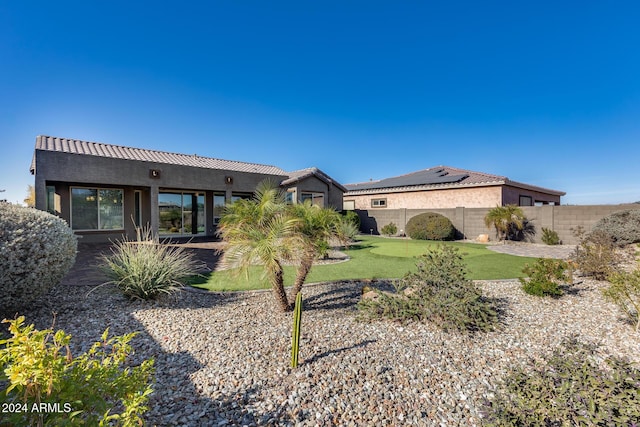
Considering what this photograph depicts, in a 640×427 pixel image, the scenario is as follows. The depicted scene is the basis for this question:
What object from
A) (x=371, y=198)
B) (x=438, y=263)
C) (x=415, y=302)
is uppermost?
(x=371, y=198)

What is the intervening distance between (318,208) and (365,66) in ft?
41.1

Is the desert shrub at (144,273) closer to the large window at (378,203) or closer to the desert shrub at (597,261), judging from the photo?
the desert shrub at (597,261)

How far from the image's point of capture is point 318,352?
3.85 m

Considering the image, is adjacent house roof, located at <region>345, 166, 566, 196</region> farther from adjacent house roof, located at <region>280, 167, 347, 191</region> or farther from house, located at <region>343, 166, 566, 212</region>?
adjacent house roof, located at <region>280, 167, 347, 191</region>

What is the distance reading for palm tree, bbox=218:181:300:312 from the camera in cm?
447

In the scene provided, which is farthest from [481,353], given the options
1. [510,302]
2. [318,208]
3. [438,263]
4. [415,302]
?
[318,208]

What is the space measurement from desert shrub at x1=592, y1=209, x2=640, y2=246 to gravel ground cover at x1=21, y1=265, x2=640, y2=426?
28.5 feet

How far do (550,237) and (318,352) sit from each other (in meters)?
17.3

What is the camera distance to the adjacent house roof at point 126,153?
1244cm

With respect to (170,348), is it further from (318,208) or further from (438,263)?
(438,263)

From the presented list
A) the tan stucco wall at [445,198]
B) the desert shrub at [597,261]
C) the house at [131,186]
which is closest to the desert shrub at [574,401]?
the desert shrub at [597,261]

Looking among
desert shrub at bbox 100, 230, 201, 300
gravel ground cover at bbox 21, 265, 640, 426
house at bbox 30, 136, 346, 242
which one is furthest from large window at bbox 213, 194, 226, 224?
desert shrub at bbox 100, 230, 201, 300

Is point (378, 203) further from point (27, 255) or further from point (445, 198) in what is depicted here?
point (27, 255)

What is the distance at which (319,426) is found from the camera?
8.41 ft
